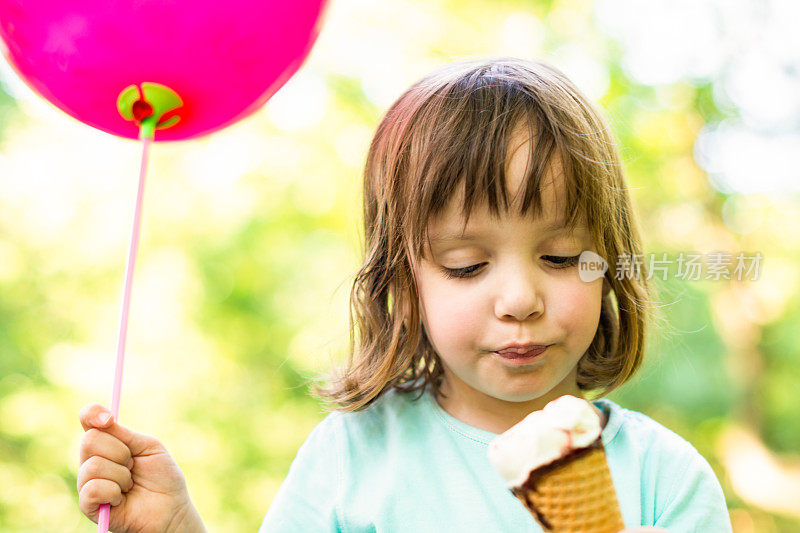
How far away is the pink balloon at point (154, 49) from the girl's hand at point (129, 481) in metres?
0.40

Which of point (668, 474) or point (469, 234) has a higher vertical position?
point (469, 234)

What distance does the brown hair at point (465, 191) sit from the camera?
103 cm

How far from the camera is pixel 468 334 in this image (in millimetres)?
1017

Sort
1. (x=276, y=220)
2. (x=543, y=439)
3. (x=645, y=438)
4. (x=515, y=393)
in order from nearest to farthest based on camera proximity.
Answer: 1. (x=543, y=439)
2. (x=515, y=393)
3. (x=645, y=438)
4. (x=276, y=220)

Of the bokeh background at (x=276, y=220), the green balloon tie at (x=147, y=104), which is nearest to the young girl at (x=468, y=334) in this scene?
the green balloon tie at (x=147, y=104)

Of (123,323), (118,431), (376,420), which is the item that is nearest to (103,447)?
(118,431)

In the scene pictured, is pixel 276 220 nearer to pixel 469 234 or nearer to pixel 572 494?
pixel 469 234

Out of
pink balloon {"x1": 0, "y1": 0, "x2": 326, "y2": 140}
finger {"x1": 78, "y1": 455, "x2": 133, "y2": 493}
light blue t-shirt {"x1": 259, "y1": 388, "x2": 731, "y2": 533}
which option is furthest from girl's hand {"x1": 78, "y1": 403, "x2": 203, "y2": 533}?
pink balloon {"x1": 0, "y1": 0, "x2": 326, "y2": 140}

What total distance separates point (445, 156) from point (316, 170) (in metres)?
2.50

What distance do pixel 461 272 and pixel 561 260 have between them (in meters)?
0.13

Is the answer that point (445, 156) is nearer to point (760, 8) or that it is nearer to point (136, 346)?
point (136, 346)

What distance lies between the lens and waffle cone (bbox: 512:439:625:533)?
0.80 meters

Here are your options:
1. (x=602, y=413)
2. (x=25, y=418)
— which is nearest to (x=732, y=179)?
(x=602, y=413)

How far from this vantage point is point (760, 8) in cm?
376
